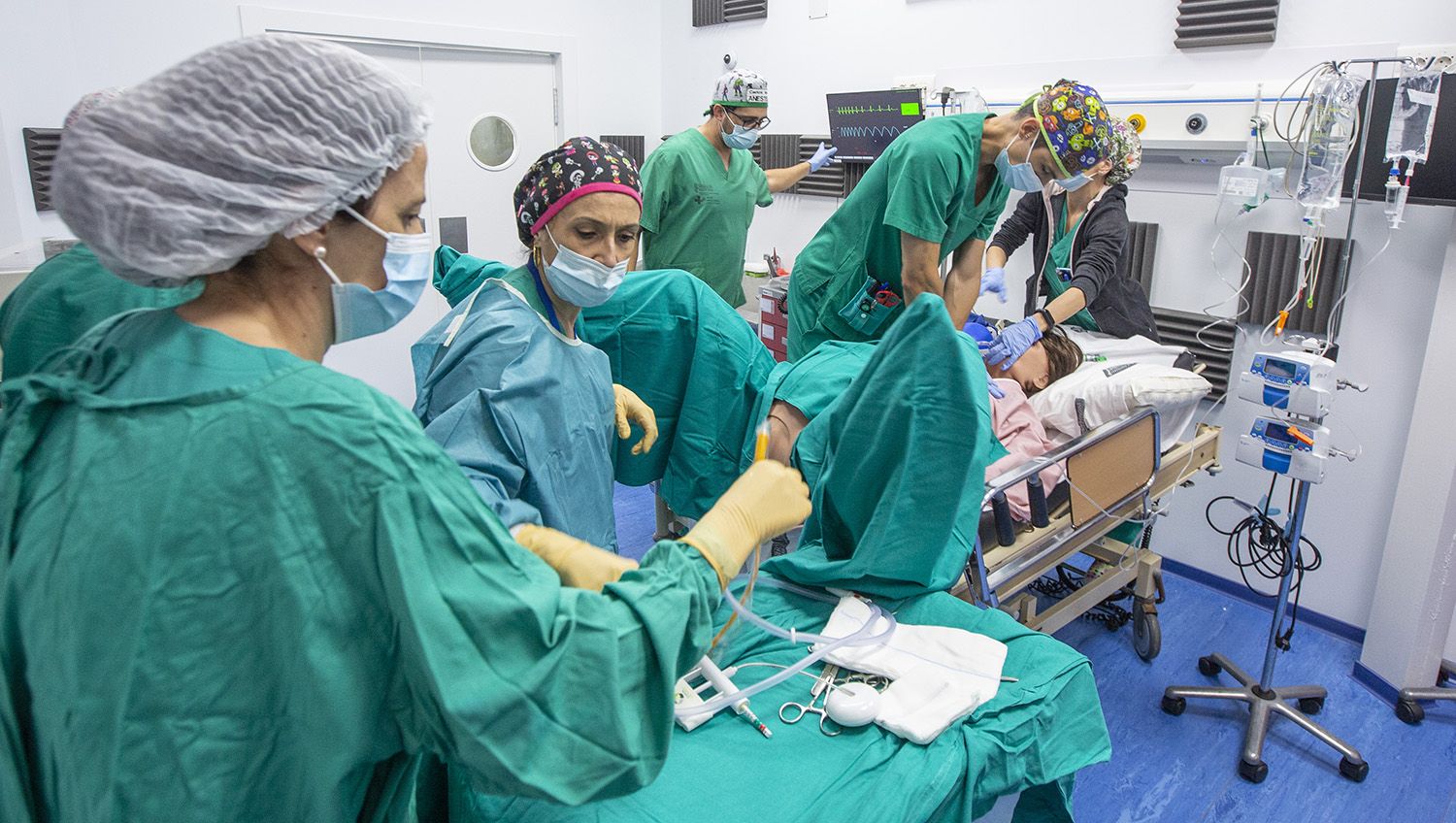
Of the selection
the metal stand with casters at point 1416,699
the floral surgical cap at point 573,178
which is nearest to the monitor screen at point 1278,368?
the metal stand with casters at point 1416,699

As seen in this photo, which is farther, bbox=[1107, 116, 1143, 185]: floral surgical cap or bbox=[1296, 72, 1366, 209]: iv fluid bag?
bbox=[1107, 116, 1143, 185]: floral surgical cap

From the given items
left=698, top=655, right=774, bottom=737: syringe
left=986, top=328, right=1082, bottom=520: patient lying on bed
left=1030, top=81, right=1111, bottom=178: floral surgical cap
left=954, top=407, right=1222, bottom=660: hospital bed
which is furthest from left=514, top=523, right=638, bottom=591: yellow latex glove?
left=1030, top=81, right=1111, bottom=178: floral surgical cap

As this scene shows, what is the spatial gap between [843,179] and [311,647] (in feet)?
13.4

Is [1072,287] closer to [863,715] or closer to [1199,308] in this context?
[1199,308]

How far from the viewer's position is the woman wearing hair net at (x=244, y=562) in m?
0.75

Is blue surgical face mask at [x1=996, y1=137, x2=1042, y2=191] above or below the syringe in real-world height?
above

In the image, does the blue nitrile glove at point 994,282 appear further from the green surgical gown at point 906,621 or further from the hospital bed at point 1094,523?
the green surgical gown at point 906,621

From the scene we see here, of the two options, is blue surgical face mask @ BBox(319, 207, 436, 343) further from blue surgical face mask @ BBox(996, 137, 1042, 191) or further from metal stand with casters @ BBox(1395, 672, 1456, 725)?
metal stand with casters @ BBox(1395, 672, 1456, 725)

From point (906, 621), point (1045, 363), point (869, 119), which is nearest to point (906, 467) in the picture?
point (906, 621)

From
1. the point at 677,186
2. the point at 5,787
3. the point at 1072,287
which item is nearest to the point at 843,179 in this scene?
the point at 677,186

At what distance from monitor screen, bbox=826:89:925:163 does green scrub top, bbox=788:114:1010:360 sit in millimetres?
1310

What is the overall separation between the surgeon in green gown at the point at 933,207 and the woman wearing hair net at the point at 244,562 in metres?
1.83

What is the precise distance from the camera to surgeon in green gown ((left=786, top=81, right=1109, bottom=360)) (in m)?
2.36

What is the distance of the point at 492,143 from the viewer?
4.98 metres
